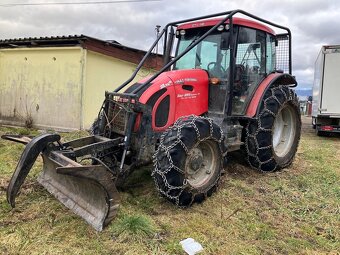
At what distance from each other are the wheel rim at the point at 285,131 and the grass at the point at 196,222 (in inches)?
36.2

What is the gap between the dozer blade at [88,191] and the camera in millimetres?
3258

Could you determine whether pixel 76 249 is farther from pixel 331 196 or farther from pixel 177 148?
pixel 331 196

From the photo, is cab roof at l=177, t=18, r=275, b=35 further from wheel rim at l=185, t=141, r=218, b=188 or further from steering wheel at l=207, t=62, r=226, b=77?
wheel rim at l=185, t=141, r=218, b=188

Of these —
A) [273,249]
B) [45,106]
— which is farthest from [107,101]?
[45,106]

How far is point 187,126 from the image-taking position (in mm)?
3984

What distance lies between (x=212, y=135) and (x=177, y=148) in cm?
55

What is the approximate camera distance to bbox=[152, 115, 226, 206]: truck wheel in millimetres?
3834

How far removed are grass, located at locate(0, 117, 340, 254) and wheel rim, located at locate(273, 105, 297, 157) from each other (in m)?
0.92

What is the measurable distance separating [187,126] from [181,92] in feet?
2.60

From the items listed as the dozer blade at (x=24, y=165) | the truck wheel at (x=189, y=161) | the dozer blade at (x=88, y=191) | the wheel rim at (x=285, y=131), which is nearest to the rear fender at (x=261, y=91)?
the wheel rim at (x=285, y=131)

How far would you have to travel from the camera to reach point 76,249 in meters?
3.09

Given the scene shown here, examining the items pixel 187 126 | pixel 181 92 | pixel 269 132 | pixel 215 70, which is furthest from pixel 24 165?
pixel 269 132

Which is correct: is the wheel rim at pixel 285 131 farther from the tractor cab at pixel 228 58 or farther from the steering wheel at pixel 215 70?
the steering wheel at pixel 215 70

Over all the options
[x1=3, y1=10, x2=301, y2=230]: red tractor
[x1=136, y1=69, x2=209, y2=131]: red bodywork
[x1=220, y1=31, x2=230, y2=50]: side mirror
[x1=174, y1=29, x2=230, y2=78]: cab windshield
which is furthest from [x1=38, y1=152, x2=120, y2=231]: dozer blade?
[x1=220, y1=31, x2=230, y2=50]: side mirror
